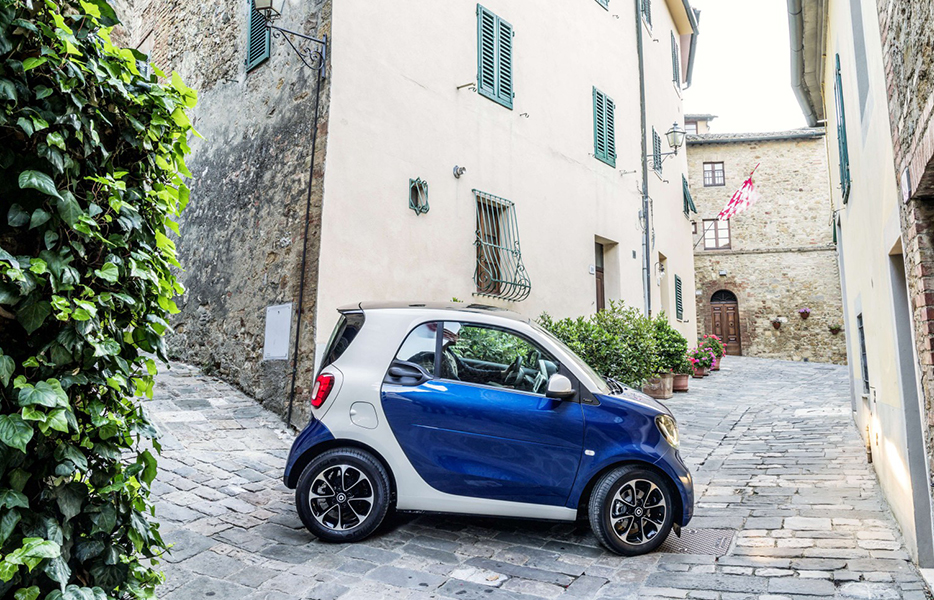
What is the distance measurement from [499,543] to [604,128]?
9.93 metres

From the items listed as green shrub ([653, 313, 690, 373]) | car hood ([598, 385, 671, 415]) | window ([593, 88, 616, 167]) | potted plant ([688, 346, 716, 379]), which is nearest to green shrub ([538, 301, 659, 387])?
green shrub ([653, 313, 690, 373])

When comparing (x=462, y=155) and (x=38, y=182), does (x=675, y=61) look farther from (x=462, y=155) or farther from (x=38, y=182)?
(x=38, y=182)

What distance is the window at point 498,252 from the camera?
934 cm

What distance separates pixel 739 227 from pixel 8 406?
28294 mm

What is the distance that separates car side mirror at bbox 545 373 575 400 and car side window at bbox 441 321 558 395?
0.15 meters

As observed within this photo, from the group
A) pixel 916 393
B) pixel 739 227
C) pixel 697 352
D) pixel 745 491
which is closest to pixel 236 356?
pixel 745 491

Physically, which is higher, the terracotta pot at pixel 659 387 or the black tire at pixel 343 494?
the terracotta pot at pixel 659 387

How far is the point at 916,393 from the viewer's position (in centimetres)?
425

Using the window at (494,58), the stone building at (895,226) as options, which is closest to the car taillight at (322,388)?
the stone building at (895,226)

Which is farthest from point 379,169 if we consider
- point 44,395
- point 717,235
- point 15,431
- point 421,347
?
point 717,235

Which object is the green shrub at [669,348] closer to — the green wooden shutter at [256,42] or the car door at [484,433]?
the car door at [484,433]

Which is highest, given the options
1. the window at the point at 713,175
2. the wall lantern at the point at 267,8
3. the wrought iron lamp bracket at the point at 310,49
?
the window at the point at 713,175

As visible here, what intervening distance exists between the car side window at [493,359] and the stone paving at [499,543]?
1068 millimetres

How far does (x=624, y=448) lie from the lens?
14.5 ft
